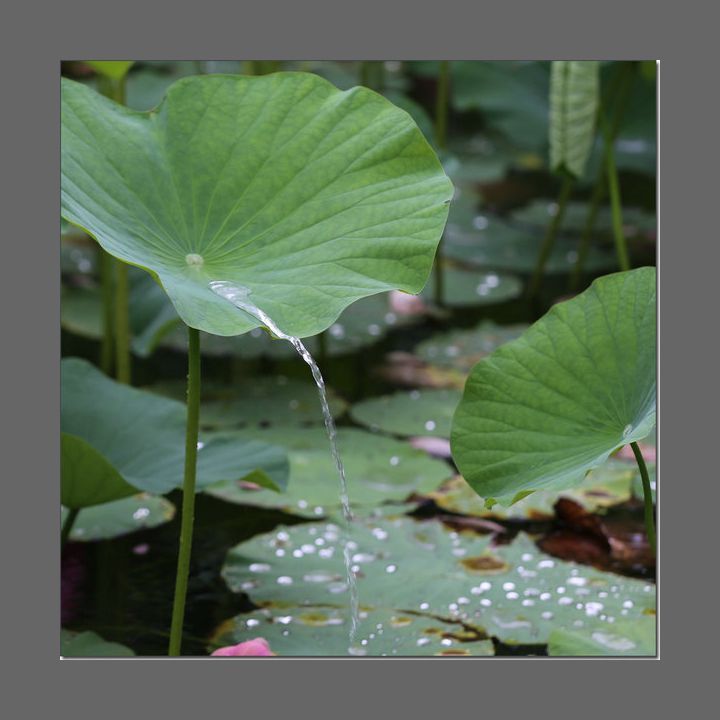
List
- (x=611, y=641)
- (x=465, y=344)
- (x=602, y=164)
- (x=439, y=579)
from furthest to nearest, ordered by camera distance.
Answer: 1. (x=602, y=164)
2. (x=465, y=344)
3. (x=439, y=579)
4. (x=611, y=641)

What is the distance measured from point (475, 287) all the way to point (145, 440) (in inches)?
59.4

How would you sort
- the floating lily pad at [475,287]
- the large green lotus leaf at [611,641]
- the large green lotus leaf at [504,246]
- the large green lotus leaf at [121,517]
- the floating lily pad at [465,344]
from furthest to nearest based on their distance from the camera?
1. the large green lotus leaf at [504,246]
2. the floating lily pad at [475,287]
3. the floating lily pad at [465,344]
4. the large green lotus leaf at [121,517]
5. the large green lotus leaf at [611,641]

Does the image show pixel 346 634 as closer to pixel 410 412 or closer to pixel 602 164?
pixel 410 412

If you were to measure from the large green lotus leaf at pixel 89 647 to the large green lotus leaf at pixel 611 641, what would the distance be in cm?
55

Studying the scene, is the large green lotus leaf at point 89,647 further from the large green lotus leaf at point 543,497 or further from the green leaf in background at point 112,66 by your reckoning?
the green leaf in background at point 112,66

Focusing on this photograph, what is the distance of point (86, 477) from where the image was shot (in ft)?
5.31

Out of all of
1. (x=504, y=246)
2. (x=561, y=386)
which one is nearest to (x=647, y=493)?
(x=561, y=386)

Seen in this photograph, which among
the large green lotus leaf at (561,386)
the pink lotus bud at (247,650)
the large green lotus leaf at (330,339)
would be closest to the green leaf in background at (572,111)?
the large green lotus leaf at (330,339)

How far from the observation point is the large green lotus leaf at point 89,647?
1609mm

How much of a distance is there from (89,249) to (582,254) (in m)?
1.30

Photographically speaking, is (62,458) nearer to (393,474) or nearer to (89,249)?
(393,474)

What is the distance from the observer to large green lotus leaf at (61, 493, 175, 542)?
1.93 metres

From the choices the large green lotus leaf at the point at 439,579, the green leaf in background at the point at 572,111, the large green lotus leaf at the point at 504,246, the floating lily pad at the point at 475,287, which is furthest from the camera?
the large green lotus leaf at the point at 504,246

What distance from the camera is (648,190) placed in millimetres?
3848
